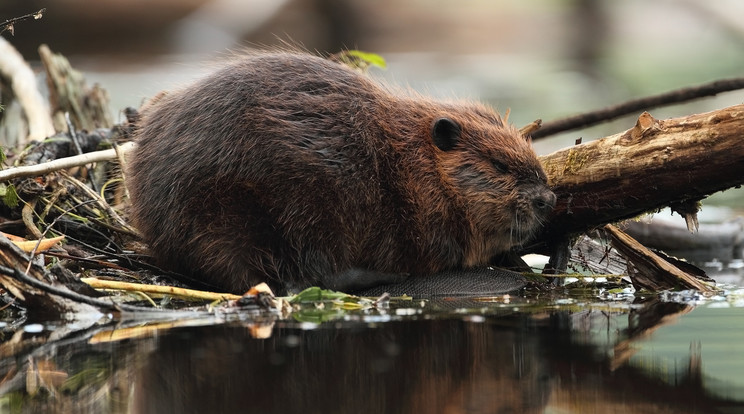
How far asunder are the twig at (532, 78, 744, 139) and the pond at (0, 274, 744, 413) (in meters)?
2.40

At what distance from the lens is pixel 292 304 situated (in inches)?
154

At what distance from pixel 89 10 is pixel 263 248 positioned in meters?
14.3

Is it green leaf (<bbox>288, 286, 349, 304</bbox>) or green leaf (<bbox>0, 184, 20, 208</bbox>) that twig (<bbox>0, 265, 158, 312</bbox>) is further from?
green leaf (<bbox>0, 184, 20, 208</bbox>)

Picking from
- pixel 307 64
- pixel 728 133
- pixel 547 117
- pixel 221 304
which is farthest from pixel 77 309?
pixel 547 117

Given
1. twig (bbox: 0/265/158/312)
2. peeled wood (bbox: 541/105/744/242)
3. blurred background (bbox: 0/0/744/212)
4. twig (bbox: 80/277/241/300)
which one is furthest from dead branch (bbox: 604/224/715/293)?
blurred background (bbox: 0/0/744/212)

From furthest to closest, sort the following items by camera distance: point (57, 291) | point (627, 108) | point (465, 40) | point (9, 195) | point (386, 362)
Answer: point (465, 40) < point (627, 108) < point (9, 195) < point (57, 291) < point (386, 362)

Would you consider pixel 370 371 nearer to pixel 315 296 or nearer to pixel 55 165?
pixel 315 296

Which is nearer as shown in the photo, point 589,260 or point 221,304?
point 221,304

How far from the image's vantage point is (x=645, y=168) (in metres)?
4.23

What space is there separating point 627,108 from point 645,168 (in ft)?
6.54

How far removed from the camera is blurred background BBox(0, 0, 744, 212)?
1590 cm

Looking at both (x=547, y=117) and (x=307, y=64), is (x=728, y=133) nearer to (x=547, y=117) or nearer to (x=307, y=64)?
(x=307, y=64)

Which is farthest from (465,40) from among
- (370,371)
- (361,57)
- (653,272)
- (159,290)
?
(370,371)

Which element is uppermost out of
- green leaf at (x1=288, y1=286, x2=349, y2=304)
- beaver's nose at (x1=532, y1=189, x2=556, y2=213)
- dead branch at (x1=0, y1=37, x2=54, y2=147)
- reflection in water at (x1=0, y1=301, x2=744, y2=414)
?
dead branch at (x1=0, y1=37, x2=54, y2=147)
